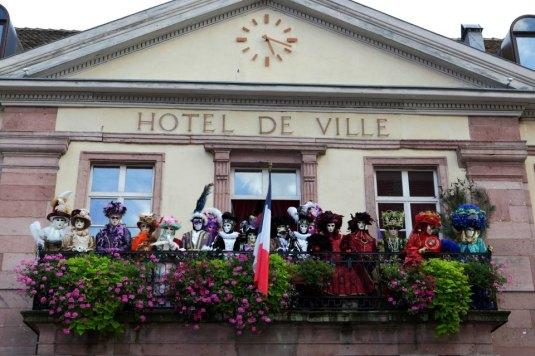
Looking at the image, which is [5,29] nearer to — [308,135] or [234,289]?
[308,135]

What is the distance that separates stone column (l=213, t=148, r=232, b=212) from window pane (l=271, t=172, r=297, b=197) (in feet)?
2.62

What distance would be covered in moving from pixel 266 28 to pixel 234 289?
19.6ft

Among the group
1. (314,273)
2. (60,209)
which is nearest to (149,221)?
(60,209)

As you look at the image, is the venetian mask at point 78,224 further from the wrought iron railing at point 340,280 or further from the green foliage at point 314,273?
the green foliage at point 314,273

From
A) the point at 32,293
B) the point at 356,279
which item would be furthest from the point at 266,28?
the point at 32,293

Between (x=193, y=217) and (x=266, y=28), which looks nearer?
(x=193, y=217)

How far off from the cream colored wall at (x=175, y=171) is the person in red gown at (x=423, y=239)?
3334mm

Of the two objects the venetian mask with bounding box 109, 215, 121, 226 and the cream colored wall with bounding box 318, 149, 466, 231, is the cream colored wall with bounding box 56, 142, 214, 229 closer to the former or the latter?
the venetian mask with bounding box 109, 215, 121, 226

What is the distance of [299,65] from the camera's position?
48.6ft

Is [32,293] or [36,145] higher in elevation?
[36,145]

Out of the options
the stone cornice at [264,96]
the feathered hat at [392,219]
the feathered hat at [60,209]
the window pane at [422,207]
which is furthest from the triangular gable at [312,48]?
the feathered hat at [60,209]

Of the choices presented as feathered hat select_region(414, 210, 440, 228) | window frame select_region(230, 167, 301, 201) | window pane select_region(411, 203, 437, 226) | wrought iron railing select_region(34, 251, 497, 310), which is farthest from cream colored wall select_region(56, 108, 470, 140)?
wrought iron railing select_region(34, 251, 497, 310)

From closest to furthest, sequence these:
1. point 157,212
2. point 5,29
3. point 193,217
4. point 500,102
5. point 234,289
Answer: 1. point 234,289
2. point 193,217
3. point 157,212
4. point 500,102
5. point 5,29

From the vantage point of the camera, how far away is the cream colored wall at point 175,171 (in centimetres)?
1341
